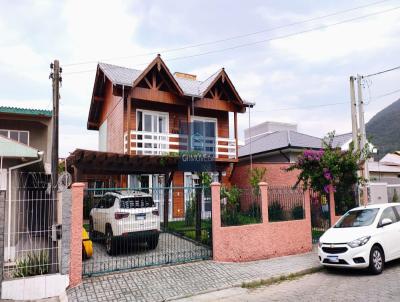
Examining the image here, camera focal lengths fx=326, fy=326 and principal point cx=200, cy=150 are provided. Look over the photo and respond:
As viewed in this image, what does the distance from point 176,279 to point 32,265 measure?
3230 mm

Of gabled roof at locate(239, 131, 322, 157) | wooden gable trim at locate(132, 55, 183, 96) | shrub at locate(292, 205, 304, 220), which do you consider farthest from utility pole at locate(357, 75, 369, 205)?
wooden gable trim at locate(132, 55, 183, 96)

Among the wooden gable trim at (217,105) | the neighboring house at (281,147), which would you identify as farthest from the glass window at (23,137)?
the neighboring house at (281,147)

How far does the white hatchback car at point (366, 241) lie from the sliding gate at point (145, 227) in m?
3.29

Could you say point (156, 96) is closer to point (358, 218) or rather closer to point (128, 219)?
point (128, 219)

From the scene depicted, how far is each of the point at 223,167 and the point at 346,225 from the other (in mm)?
9374

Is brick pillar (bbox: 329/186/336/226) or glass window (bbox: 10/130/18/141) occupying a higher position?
glass window (bbox: 10/130/18/141)

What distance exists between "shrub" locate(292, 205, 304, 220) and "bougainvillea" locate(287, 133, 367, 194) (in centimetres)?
81

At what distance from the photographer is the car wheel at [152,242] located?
8.83 metres

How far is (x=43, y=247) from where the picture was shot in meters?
7.37

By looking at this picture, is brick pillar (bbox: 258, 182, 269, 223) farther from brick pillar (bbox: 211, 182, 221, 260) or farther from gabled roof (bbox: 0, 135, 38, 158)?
gabled roof (bbox: 0, 135, 38, 158)

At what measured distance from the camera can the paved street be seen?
6477 millimetres

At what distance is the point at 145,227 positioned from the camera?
29.0 feet

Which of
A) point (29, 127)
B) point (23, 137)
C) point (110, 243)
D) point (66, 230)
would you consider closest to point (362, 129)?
point (110, 243)

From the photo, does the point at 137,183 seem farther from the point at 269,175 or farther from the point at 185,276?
the point at 185,276
